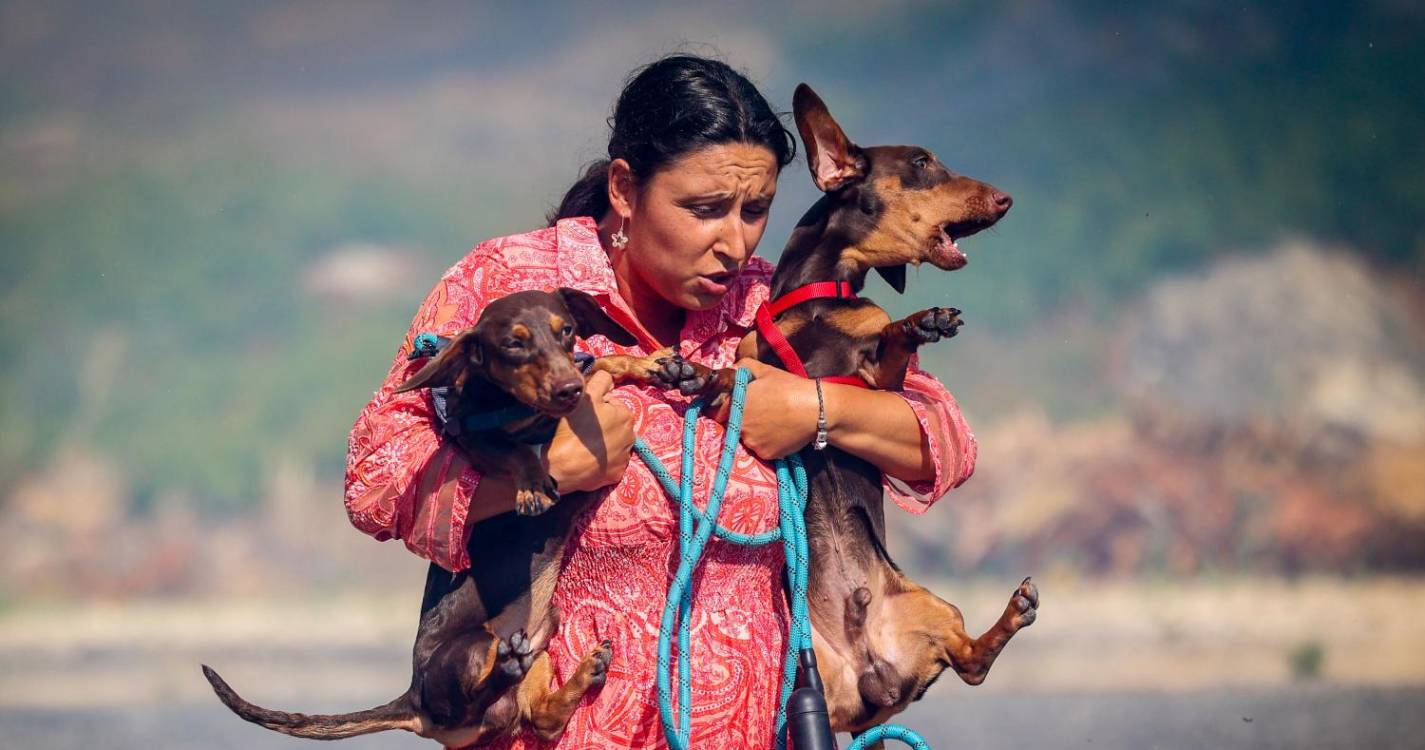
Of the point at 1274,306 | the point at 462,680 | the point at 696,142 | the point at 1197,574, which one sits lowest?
the point at 462,680

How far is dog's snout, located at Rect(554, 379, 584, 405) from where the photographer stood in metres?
1.72

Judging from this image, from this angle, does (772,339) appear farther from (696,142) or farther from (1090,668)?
(1090,668)

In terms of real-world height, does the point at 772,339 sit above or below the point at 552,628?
above

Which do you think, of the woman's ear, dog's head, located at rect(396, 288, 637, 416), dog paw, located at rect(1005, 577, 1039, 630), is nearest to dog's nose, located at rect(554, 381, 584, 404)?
dog's head, located at rect(396, 288, 637, 416)

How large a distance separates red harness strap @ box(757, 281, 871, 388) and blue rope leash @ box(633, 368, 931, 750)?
16cm

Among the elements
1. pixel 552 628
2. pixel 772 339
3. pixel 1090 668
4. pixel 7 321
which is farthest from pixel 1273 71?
pixel 7 321

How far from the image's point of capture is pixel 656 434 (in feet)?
6.25

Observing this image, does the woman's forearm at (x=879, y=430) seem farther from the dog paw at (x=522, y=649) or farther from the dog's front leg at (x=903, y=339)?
the dog paw at (x=522, y=649)

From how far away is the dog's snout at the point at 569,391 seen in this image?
1.72 m

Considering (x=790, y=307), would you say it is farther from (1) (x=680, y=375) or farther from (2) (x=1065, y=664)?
(2) (x=1065, y=664)

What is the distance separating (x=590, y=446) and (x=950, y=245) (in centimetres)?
83

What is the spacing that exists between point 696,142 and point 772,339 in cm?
33

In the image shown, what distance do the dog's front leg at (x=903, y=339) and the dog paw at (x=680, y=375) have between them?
372 millimetres

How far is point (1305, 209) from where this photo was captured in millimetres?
4957
